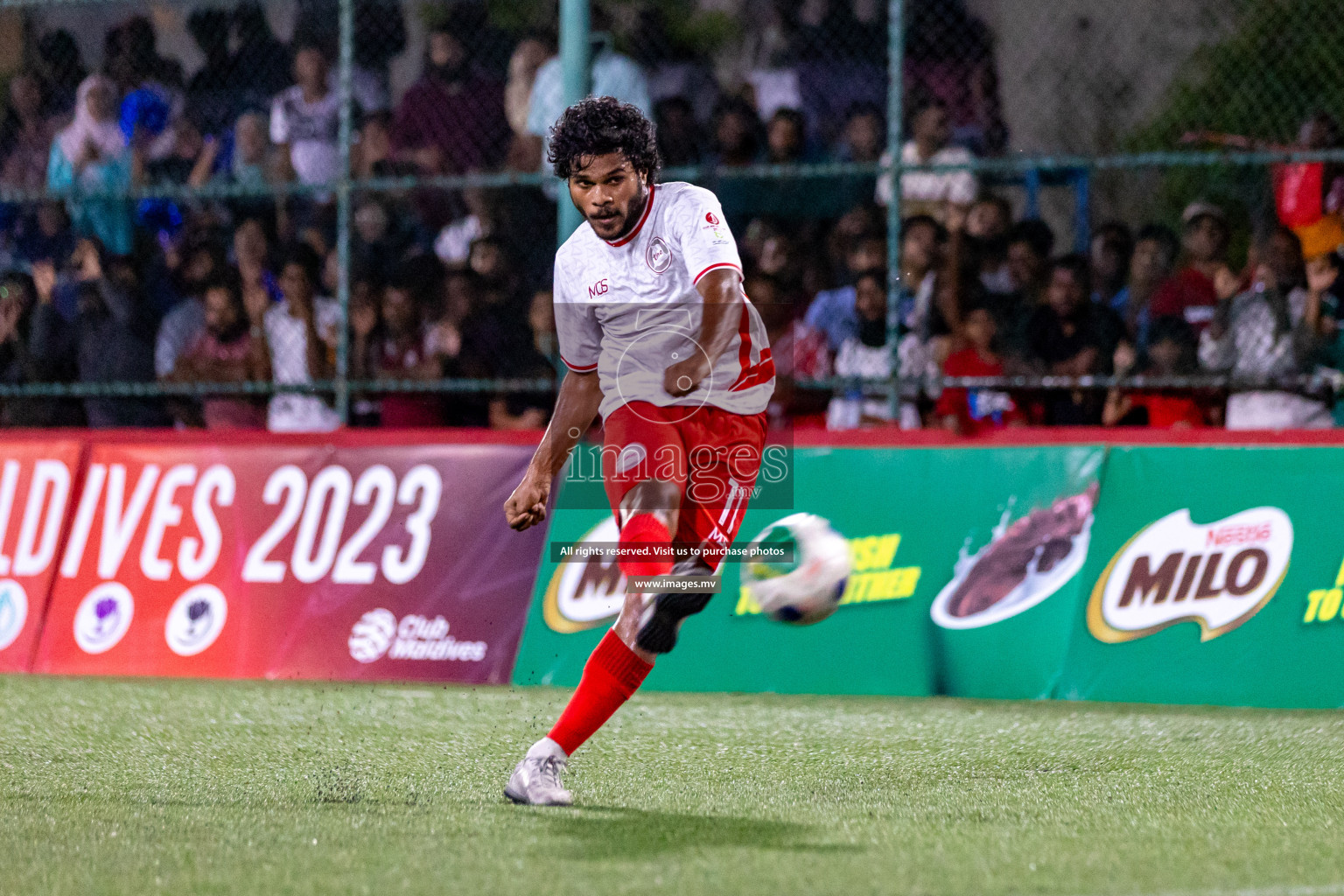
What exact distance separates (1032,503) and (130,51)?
693 cm

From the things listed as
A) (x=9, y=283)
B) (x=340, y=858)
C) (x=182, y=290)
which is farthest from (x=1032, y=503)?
(x=9, y=283)

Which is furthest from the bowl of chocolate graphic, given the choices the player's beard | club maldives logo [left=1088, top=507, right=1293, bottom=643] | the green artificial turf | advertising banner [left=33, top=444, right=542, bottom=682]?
the player's beard

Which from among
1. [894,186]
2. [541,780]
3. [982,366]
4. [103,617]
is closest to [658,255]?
[541,780]

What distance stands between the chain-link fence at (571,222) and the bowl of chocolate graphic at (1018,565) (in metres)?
0.69

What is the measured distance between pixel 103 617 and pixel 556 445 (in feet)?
14.9

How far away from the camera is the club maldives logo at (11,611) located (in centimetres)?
891

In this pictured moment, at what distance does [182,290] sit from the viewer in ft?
34.1

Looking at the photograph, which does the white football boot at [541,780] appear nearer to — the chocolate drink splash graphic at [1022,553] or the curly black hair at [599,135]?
the curly black hair at [599,135]

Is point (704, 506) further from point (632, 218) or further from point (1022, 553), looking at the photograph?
point (1022, 553)

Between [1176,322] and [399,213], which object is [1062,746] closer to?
[1176,322]

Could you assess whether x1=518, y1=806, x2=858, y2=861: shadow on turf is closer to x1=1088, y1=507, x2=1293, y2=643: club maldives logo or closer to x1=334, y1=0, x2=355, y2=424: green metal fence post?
x1=1088, y1=507, x2=1293, y2=643: club maldives logo

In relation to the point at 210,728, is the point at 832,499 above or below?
above

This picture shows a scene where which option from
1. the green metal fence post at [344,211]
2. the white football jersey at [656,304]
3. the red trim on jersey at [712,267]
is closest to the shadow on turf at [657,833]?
the white football jersey at [656,304]

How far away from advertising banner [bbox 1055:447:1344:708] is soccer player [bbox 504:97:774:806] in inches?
114
